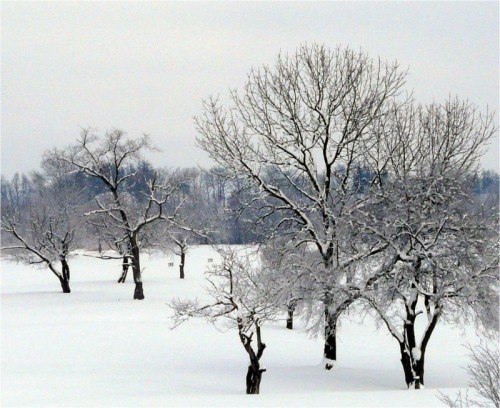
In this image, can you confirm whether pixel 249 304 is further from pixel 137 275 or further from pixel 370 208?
pixel 137 275

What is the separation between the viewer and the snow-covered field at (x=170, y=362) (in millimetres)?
14352

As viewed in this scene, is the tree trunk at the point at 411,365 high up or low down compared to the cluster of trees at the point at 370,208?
down

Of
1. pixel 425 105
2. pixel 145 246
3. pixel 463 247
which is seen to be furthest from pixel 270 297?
pixel 145 246

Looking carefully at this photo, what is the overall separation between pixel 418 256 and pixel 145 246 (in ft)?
99.9

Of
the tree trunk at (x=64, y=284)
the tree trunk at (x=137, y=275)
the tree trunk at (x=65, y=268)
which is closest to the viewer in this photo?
the tree trunk at (x=137, y=275)

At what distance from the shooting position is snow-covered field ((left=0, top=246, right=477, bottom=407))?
1435cm

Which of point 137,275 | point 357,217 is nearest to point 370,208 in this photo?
point 357,217

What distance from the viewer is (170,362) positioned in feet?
66.8

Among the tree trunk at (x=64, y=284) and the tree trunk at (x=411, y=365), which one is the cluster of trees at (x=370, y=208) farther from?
the tree trunk at (x=64, y=284)

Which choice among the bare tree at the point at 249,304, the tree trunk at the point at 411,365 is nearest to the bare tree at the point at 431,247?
the tree trunk at the point at 411,365

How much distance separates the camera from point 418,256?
15.9 metres

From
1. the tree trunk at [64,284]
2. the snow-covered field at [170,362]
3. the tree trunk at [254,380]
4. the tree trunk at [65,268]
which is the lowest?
the snow-covered field at [170,362]

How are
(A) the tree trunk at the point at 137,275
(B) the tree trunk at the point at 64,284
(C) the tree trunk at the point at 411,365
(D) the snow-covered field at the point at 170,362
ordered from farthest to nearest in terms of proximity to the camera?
(B) the tree trunk at the point at 64,284 → (A) the tree trunk at the point at 137,275 → (C) the tree trunk at the point at 411,365 → (D) the snow-covered field at the point at 170,362

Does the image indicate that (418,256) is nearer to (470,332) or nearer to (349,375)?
(349,375)
